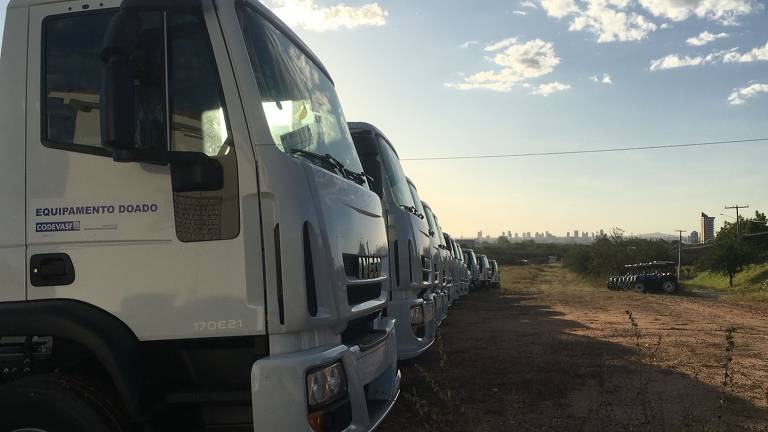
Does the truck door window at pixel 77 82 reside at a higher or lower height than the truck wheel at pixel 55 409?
higher

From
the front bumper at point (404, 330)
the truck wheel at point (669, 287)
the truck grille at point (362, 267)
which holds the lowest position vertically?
the truck wheel at point (669, 287)

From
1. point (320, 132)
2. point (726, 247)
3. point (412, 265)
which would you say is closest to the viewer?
point (320, 132)

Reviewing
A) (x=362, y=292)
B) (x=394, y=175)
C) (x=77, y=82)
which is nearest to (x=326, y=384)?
(x=362, y=292)

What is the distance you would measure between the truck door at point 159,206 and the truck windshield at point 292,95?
193 mm

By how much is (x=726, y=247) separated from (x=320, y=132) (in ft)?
173

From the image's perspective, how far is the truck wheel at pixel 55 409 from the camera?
8.96 ft

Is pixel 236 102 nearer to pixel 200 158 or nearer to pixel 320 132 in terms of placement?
pixel 200 158

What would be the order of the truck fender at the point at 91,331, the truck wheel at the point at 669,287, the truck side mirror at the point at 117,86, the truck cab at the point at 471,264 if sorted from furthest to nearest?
the truck wheel at the point at 669,287 < the truck cab at the point at 471,264 < the truck fender at the point at 91,331 < the truck side mirror at the point at 117,86

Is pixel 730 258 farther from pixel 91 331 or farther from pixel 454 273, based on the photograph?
pixel 91 331

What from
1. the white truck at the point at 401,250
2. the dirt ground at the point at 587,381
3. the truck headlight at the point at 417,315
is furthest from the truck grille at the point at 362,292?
the truck headlight at the point at 417,315

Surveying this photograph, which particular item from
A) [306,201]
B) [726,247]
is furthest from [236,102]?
[726,247]

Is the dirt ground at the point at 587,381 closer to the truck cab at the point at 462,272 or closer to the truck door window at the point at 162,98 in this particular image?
the truck door window at the point at 162,98

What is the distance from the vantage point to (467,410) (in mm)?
5559

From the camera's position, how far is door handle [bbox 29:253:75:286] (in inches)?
114
